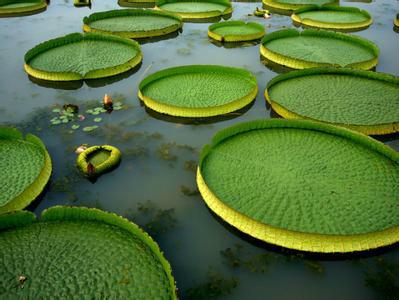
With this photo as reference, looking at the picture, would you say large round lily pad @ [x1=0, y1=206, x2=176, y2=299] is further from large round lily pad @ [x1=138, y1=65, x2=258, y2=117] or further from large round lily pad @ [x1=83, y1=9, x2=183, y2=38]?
large round lily pad @ [x1=83, y1=9, x2=183, y2=38]

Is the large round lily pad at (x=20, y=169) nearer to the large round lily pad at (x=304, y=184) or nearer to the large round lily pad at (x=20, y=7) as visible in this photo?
the large round lily pad at (x=304, y=184)

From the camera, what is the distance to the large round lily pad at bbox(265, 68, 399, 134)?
4.64 m

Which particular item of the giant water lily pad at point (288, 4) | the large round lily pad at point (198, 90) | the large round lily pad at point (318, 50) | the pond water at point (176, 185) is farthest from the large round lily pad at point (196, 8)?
the large round lily pad at point (198, 90)

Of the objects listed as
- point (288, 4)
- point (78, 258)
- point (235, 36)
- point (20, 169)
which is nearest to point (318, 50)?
point (235, 36)

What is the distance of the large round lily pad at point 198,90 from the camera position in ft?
16.2

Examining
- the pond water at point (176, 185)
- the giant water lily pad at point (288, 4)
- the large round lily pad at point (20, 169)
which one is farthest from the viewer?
the giant water lily pad at point (288, 4)

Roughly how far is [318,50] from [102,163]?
488 cm

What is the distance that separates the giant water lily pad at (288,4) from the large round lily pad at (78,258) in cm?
875

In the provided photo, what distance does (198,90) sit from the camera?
5.45m

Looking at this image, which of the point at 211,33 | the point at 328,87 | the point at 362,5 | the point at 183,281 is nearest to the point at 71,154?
the point at 183,281

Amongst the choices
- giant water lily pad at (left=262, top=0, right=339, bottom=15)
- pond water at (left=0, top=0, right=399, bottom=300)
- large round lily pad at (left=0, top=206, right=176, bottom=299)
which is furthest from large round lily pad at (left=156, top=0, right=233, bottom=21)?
large round lily pad at (left=0, top=206, right=176, bottom=299)

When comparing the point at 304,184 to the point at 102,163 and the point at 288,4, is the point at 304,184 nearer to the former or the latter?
the point at 102,163

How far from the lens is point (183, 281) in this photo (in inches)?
116

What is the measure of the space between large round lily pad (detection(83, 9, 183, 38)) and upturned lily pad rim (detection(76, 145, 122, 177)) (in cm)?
422
